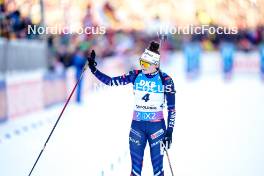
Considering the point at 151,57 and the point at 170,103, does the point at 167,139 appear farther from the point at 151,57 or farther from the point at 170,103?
the point at 151,57

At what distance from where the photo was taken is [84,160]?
26.9 feet

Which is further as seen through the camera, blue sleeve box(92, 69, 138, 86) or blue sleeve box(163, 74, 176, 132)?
blue sleeve box(92, 69, 138, 86)

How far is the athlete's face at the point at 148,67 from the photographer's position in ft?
18.7

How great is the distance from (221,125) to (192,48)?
13.5m

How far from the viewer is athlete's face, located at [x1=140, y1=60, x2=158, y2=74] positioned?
569 centimetres

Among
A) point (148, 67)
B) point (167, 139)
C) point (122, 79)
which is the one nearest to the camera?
point (167, 139)

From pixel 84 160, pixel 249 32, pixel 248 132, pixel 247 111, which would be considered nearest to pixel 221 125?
pixel 248 132

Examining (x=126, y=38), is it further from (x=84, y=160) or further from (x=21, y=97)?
(x=84, y=160)

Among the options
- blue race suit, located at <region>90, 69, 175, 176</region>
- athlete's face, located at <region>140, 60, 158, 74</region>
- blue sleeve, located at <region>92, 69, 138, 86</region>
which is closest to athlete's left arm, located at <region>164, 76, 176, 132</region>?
blue race suit, located at <region>90, 69, 175, 176</region>

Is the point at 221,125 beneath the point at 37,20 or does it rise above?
beneath

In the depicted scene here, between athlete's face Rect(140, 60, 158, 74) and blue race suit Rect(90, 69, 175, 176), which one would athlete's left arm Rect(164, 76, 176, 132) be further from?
athlete's face Rect(140, 60, 158, 74)

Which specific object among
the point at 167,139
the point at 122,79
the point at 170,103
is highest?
the point at 122,79

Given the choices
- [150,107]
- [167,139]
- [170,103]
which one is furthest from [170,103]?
[167,139]

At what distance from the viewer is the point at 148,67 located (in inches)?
225
